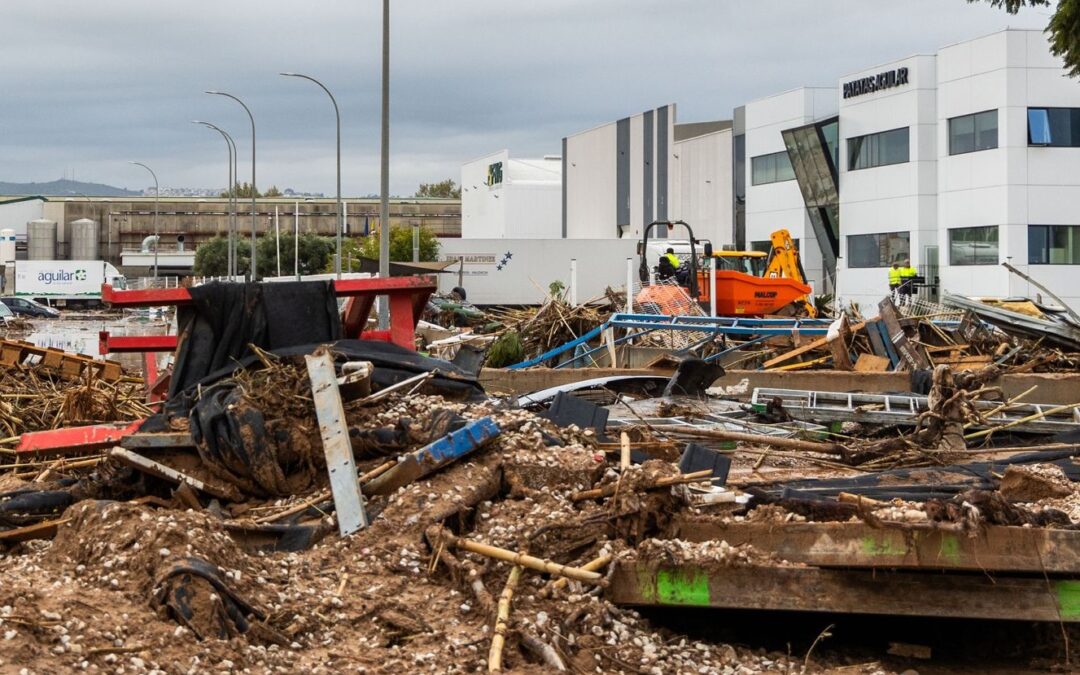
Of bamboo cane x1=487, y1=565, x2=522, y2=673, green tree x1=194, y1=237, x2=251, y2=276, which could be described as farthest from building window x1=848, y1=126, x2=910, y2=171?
green tree x1=194, y1=237, x2=251, y2=276

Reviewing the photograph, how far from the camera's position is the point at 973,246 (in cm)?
4375

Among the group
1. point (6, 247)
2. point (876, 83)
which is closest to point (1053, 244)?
point (876, 83)

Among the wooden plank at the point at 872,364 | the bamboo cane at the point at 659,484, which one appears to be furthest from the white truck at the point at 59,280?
the bamboo cane at the point at 659,484

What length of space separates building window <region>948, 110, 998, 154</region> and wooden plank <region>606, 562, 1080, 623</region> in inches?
1508

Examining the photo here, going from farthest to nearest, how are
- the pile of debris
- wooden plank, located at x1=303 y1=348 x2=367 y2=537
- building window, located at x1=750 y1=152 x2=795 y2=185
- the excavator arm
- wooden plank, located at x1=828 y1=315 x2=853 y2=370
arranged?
building window, located at x1=750 y1=152 x2=795 y2=185, the excavator arm, wooden plank, located at x1=828 y1=315 x2=853 y2=370, wooden plank, located at x1=303 y1=348 x2=367 y2=537, the pile of debris

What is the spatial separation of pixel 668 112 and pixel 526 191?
1859cm

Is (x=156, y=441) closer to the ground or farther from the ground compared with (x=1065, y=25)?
closer to the ground

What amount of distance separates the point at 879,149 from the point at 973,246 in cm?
612

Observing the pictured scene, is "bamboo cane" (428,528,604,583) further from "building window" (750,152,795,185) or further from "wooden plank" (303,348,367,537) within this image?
"building window" (750,152,795,185)

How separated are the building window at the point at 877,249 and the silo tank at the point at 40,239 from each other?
227ft

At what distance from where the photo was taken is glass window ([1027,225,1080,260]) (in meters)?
42.4

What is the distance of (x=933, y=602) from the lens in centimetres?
687

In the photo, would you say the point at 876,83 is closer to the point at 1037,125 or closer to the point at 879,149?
the point at 879,149

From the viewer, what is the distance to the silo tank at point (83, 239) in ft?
320
